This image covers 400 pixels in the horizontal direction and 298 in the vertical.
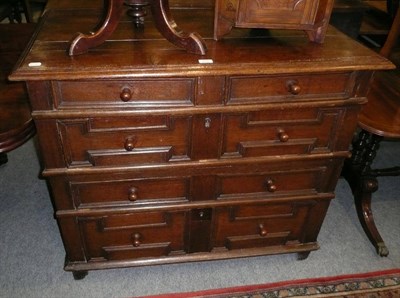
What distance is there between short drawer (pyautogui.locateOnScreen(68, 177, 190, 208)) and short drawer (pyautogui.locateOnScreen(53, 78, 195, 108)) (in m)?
0.34

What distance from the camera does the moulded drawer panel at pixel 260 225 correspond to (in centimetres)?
162

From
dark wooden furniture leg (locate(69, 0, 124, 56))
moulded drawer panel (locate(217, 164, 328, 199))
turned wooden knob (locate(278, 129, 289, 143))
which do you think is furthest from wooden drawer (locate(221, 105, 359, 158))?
dark wooden furniture leg (locate(69, 0, 124, 56))

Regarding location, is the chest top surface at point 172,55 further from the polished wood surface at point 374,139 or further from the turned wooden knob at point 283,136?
the polished wood surface at point 374,139

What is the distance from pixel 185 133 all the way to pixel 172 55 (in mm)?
291

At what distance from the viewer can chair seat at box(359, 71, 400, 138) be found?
5.45 feet

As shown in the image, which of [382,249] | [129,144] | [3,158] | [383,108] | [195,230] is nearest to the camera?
[129,144]

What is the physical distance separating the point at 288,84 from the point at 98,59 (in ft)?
2.23

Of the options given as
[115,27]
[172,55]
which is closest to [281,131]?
[172,55]

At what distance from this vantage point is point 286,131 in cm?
140

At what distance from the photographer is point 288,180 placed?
155 cm

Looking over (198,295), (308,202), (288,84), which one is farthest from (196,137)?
(198,295)

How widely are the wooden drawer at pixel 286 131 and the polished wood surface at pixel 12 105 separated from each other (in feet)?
2.82

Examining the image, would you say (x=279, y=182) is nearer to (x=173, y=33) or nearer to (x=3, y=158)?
(x=173, y=33)

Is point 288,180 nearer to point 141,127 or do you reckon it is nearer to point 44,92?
point 141,127
